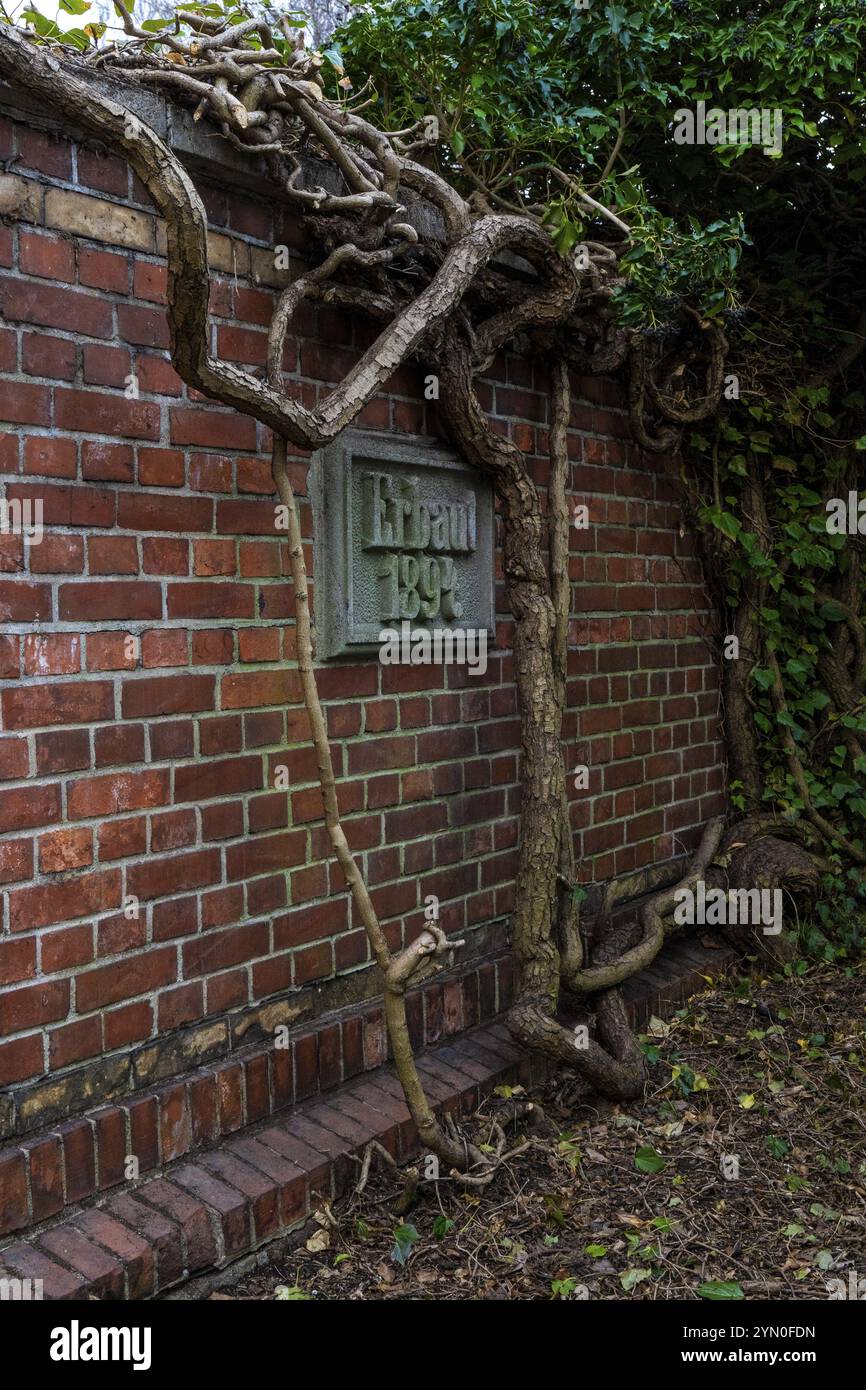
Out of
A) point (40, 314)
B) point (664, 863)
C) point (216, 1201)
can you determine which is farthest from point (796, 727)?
point (40, 314)

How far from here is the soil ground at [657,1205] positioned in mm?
2658

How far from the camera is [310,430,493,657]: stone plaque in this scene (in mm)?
3014

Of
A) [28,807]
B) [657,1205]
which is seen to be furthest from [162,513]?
[657,1205]

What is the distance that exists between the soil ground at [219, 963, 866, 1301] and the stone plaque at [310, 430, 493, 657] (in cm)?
146

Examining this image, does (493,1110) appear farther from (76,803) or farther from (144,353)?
(144,353)

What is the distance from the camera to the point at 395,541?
3.21 metres

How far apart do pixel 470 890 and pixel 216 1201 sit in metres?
1.37

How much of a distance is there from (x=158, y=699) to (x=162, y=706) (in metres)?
0.02

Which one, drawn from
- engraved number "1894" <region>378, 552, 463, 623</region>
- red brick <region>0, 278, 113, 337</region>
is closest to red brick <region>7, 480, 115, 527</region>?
red brick <region>0, 278, 113, 337</region>

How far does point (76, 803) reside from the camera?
2398 millimetres

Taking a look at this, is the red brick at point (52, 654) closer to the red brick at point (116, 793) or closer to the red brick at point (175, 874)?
the red brick at point (116, 793)

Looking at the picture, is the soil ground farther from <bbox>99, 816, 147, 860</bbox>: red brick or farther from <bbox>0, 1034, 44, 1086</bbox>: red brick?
<bbox>99, 816, 147, 860</bbox>: red brick

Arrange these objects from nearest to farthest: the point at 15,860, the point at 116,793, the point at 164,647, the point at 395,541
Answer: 1. the point at 15,860
2. the point at 116,793
3. the point at 164,647
4. the point at 395,541

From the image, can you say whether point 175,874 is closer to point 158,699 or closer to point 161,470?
point 158,699
